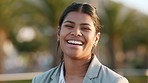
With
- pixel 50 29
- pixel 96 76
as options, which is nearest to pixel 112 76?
pixel 96 76

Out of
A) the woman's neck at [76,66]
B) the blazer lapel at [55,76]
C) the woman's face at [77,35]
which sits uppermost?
the woman's face at [77,35]

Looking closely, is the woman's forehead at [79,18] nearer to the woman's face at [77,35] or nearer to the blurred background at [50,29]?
the woman's face at [77,35]

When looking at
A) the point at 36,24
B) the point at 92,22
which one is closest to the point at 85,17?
the point at 92,22

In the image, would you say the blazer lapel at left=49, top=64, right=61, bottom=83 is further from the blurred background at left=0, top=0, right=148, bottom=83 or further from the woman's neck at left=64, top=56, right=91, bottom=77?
the blurred background at left=0, top=0, right=148, bottom=83

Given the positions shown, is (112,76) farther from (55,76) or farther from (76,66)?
(55,76)

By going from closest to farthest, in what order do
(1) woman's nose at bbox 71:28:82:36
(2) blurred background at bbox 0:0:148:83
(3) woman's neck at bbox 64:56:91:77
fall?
(1) woman's nose at bbox 71:28:82:36, (3) woman's neck at bbox 64:56:91:77, (2) blurred background at bbox 0:0:148:83

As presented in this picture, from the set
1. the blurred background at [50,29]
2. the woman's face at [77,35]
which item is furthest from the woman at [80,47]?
the blurred background at [50,29]

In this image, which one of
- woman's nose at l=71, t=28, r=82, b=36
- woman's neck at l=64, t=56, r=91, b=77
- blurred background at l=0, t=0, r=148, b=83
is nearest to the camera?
woman's nose at l=71, t=28, r=82, b=36

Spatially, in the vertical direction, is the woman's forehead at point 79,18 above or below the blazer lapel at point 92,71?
above

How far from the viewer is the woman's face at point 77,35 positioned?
2.66 meters

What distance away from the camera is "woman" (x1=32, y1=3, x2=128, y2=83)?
8.75ft

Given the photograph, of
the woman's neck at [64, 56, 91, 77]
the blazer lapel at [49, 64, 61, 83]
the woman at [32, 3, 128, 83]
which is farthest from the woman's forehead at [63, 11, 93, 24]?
the blazer lapel at [49, 64, 61, 83]

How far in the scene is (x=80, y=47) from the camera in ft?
8.71

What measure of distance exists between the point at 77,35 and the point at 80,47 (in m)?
0.08
